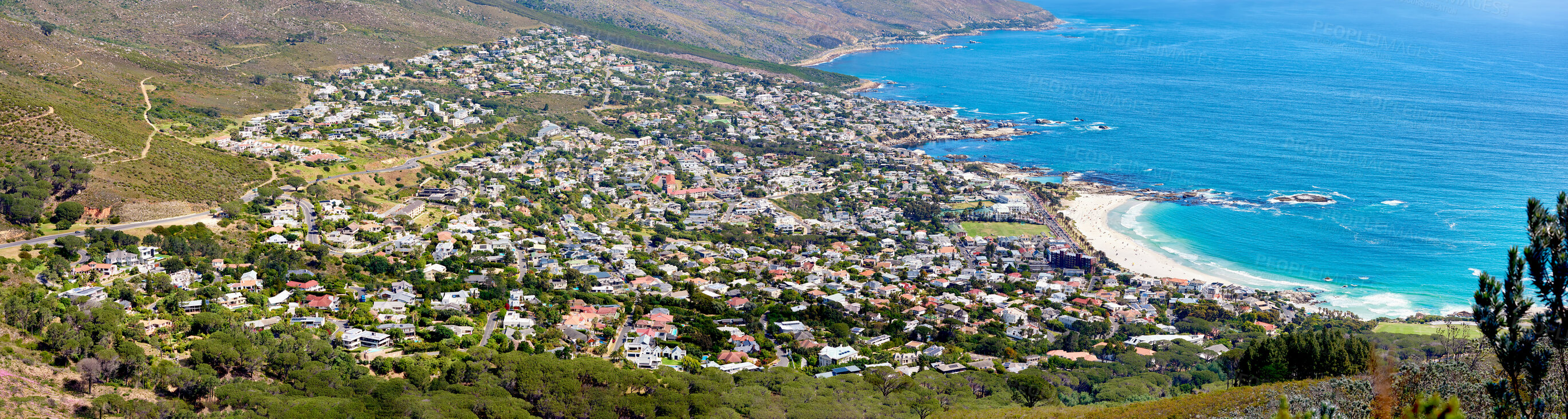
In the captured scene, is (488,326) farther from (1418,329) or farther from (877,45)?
(877,45)

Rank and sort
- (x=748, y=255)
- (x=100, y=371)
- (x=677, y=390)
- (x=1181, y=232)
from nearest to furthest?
(x=100, y=371) < (x=677, y=390) < (x=748, y=255) < (x=1181, y=232)

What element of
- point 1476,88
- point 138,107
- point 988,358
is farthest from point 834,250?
point 1476,88

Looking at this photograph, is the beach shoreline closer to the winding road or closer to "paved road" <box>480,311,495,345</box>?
the winding road

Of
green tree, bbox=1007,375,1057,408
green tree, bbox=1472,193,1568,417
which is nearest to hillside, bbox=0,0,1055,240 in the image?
green tree, bbox=1007,375,1057,408

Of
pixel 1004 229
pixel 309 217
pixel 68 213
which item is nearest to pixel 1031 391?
pixel 1004 229

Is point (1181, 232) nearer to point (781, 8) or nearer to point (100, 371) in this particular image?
point (100, 371)

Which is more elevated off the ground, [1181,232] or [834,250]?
[1181,232]
